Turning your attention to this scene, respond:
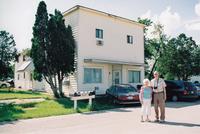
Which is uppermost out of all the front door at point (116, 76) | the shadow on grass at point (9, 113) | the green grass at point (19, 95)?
the front door at point (116, 76)

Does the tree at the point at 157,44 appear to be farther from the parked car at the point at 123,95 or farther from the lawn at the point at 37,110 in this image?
the lawn at the point at 37,110

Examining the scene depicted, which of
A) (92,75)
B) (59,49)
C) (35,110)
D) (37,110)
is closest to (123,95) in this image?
(37,110)

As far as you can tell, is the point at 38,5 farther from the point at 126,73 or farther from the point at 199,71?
the point at 199,71

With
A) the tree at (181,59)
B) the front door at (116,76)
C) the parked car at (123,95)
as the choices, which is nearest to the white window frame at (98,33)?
the front door at (116,76)

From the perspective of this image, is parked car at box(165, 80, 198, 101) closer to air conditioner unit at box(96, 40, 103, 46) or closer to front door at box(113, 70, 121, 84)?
front door at box(113, 70, 121, 84)

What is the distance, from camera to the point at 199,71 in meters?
38.2

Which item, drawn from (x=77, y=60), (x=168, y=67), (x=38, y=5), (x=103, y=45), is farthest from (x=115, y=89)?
(x=168, y=67)

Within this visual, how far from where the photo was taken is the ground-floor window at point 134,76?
88.1 ft

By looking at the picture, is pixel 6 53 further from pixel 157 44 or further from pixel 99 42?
pixel 157 44

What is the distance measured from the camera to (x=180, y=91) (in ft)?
66.9

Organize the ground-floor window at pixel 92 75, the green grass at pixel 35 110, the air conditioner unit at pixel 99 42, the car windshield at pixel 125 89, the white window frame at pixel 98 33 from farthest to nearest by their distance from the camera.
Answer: the white window frame at pixel 98 33 → the air conditioner unit at pixel 99 42 → the ground-floor window at pixel 92 75 → the car windshield at pixel 125 89 → the green grass at pixel 35 110

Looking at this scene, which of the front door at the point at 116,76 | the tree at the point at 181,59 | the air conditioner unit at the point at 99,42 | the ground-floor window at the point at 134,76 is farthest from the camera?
the tree at the point at 181,59

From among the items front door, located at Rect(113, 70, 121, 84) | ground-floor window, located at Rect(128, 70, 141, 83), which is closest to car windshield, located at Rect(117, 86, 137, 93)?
front door, located at Rect(113, 70, 121, 84)

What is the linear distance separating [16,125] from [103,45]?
574 inches
